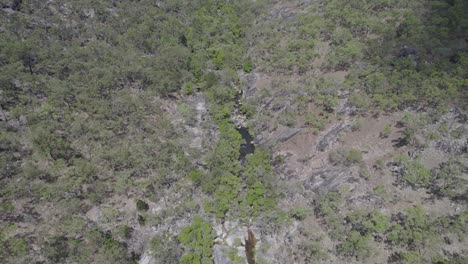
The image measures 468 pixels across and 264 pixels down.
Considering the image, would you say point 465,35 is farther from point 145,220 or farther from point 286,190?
point 145,220

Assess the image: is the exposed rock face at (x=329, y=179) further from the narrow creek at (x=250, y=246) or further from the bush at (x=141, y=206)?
the bush at (x=141, y=206)

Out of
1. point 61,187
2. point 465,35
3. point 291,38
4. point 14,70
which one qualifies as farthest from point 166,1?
point 465,35

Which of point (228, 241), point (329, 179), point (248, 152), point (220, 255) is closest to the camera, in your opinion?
point (220, 255)

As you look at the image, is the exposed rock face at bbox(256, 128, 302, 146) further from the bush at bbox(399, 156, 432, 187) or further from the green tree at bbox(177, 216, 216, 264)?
the green tree at bbox(177, 216, 216, 264)

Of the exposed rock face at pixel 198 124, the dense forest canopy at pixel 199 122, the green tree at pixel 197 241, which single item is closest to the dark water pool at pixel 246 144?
the dense forest canopy at pixel 199 122

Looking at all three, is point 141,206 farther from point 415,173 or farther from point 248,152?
point 415,173

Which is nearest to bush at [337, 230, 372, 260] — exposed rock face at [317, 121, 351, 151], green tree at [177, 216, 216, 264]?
green tree at [177, 216, 216, 264]

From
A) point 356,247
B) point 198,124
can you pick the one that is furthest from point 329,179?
point 198,124

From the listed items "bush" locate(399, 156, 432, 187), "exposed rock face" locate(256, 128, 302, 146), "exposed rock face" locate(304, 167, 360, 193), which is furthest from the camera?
"exposed rock face" locate(256, 128, 302, 146)

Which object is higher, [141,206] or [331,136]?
[331,136]
